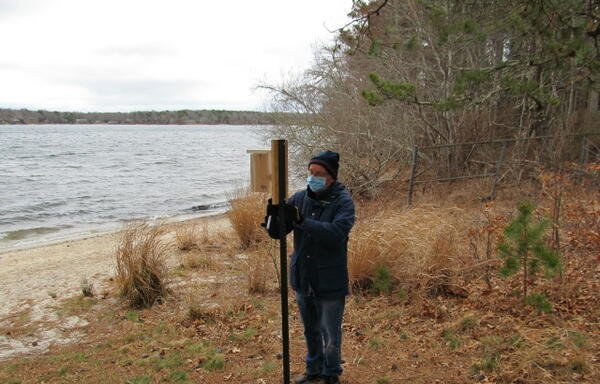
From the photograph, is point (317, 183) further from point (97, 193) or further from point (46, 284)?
point (97, 193)

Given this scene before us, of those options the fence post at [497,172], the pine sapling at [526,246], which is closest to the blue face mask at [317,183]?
the pine sapling at [526,246]

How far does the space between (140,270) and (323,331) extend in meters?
3.51

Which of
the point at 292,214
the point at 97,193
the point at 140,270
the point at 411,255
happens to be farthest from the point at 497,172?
the point at 97,193

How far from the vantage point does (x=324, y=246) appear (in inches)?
156

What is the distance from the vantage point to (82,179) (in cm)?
3203

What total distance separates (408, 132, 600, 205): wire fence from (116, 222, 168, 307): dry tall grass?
6.71 m

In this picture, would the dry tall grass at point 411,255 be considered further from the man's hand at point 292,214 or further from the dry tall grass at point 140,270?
the man's hand at point 292,214

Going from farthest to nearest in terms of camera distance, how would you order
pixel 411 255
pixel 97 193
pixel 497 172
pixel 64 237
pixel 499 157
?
pixel 97 193
pixel 64 237
pixel 499 157
pixel 497 172
pixel 411 255

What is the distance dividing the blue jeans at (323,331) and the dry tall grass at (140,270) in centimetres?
318

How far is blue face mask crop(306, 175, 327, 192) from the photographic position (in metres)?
3.98

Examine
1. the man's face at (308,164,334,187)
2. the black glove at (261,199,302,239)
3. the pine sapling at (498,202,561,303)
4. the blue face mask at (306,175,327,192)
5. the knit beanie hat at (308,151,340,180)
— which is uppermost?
the knit beanie hat at (308,151,340,180)

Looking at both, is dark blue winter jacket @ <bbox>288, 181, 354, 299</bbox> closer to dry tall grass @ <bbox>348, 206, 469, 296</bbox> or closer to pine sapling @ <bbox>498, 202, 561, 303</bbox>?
pine sapling @ <bbox>498, 202, 561, 303</bbox>

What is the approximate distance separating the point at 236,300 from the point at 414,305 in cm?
213

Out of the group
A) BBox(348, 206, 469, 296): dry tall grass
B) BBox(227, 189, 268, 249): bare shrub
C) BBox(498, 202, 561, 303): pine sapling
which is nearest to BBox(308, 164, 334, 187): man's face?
BBox(498, 202, 561, 303): pine sapling
